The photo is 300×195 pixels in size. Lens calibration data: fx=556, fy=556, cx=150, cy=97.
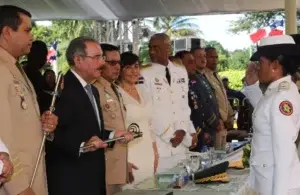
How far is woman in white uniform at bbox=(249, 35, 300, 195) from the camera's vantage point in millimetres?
2664

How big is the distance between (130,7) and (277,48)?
7.36 meters

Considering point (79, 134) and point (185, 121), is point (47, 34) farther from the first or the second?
point (79, 134)

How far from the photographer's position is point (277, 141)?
8.72 feet

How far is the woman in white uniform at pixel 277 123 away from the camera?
2664 mm

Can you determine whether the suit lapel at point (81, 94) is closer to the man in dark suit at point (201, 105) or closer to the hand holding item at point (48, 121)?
the hand holding item at point (48, 121)

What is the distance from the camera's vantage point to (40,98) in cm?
342

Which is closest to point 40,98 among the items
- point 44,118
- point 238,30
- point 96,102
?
point 96,102

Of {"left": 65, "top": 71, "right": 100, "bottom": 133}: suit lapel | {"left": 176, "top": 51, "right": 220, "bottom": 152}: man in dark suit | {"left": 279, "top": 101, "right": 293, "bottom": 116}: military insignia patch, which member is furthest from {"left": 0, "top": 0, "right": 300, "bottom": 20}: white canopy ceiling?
{"left": 279, "top": 101, "right": 293, "bottom": 116}: military insignia patch

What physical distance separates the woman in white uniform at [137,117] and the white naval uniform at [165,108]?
0.32 metres

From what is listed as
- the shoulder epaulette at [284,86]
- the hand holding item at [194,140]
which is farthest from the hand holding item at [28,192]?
the hand holding item at [194,140]

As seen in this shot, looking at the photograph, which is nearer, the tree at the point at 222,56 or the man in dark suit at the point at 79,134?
the man in dark suit at the point at 79,134

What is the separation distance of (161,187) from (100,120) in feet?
1.56

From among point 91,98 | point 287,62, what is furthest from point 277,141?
point 91,98

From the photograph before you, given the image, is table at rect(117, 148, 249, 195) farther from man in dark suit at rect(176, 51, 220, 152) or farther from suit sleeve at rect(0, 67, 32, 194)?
man in dark suit at rect(176, 51, 220, 152)
